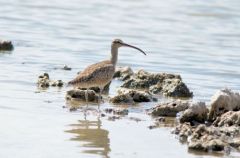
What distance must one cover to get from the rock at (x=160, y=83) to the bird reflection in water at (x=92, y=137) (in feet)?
8.51

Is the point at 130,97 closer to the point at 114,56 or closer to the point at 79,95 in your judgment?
the point at 79,95

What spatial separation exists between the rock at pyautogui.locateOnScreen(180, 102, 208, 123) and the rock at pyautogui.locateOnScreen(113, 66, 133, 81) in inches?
148

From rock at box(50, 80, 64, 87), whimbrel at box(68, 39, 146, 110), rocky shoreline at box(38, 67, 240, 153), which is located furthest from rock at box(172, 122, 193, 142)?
rock at box(50, 80, 64, 87)

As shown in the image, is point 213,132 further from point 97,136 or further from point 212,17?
point 212,17

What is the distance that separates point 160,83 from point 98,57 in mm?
3627

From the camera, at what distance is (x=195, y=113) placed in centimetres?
1250

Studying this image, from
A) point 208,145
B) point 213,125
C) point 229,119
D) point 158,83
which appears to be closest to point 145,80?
point 158,83

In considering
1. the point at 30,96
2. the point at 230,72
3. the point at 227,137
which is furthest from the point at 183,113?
the point at 230,72

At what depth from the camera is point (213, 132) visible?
37.4 feet

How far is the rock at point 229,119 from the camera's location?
12.1m

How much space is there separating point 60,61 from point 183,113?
6004 millimetres

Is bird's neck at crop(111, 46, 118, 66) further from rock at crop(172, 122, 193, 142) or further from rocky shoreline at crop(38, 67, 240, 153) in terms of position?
rock at crop(172, 122, 193, 142)

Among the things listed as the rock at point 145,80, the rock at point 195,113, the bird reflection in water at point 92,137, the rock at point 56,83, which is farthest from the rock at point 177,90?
the bird reflection in water at point 92,137

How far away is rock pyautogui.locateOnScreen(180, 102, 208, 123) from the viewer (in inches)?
491
